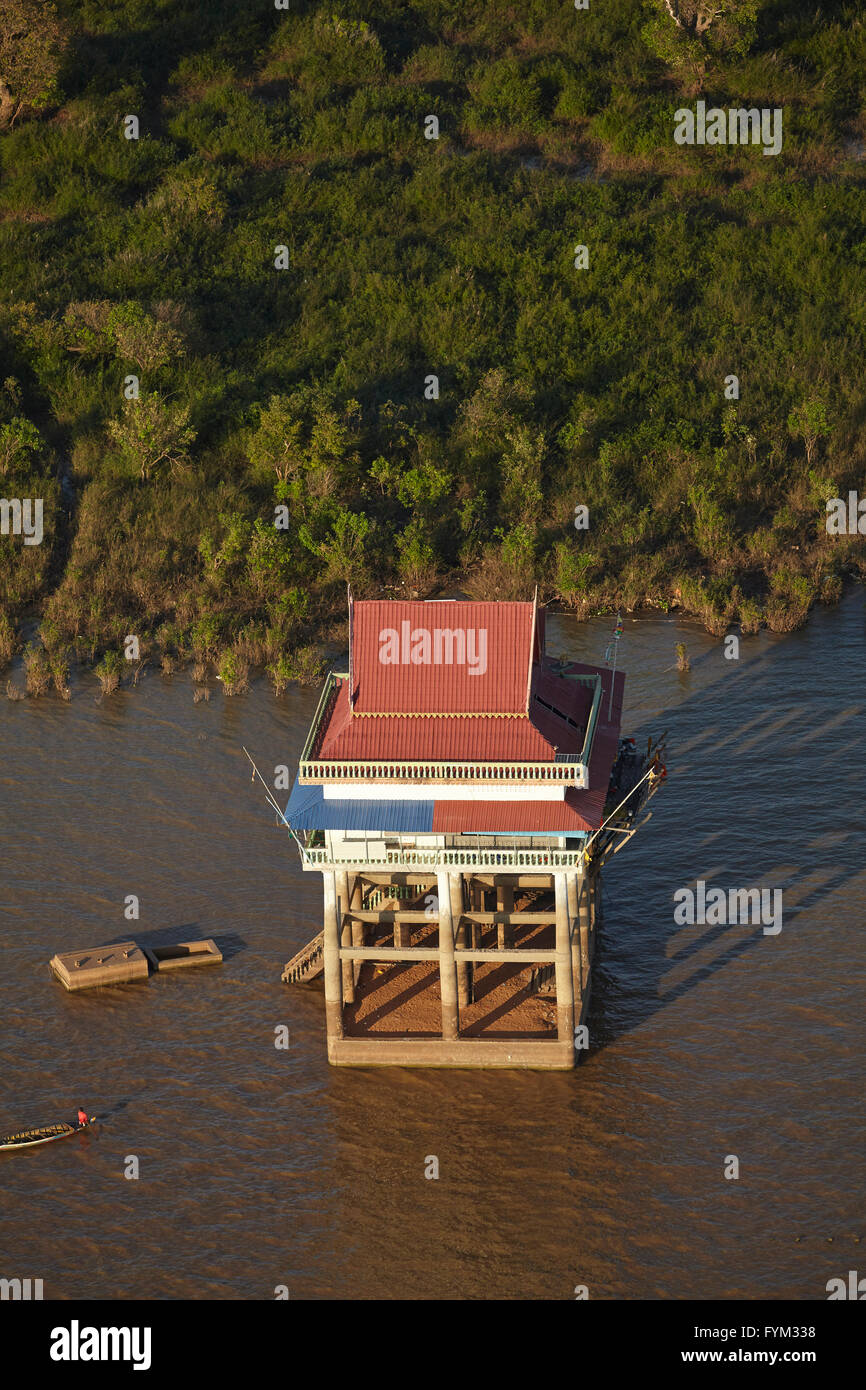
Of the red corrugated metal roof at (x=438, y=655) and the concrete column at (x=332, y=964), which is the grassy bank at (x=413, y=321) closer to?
the red corrugated metal roof at (x=438, y=655)

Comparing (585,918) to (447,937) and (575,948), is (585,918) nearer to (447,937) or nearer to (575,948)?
(575,948)

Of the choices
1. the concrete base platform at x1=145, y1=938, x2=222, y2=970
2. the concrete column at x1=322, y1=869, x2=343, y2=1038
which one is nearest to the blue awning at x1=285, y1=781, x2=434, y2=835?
the concrete column at x1=322, y1=869, x2=343, y2=1038

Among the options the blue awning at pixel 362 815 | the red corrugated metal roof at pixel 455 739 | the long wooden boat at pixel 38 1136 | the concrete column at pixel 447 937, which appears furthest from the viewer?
the concrete column at pixel 447 937

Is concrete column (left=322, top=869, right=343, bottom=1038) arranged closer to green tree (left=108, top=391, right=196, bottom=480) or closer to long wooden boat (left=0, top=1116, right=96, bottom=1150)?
long wooden boat (left=0, top=1116, right=96, bottom=1150)

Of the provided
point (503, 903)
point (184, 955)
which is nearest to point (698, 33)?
point (503, 903)

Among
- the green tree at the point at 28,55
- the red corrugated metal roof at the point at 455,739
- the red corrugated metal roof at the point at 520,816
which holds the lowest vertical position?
the red corrugated metal roof at the point at 520,816

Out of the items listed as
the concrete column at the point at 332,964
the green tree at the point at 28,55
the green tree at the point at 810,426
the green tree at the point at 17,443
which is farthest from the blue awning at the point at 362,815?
the green tree at the point at 28,55

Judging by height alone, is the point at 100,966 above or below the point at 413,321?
below
